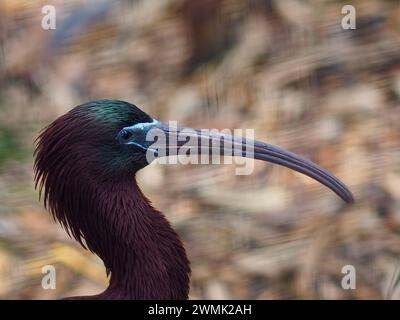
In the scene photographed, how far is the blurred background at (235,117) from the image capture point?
3152 mm

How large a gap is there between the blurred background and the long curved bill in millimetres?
239

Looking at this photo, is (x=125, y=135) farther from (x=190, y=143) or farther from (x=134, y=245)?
(x=134, y=245)

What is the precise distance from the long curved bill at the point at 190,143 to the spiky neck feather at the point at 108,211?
87mm

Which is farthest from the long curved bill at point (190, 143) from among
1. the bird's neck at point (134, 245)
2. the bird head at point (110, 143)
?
the bird's neck at point (134, 245)

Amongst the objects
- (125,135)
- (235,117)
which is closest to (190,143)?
(125,135)

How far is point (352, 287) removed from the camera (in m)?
3.30

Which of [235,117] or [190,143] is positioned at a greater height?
[235,117]

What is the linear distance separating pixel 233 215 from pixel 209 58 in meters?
0.67

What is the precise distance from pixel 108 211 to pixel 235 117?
0.71m

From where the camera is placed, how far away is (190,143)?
9.55 ft

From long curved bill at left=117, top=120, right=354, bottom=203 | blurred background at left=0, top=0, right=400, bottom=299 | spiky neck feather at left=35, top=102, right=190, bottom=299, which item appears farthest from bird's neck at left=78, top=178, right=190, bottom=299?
blurred background at left=0, top=0, right=400, bottom=299

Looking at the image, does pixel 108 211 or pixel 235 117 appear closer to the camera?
pixel 108 211

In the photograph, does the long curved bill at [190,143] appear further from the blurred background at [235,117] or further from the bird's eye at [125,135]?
the blurred background at [235,117]
